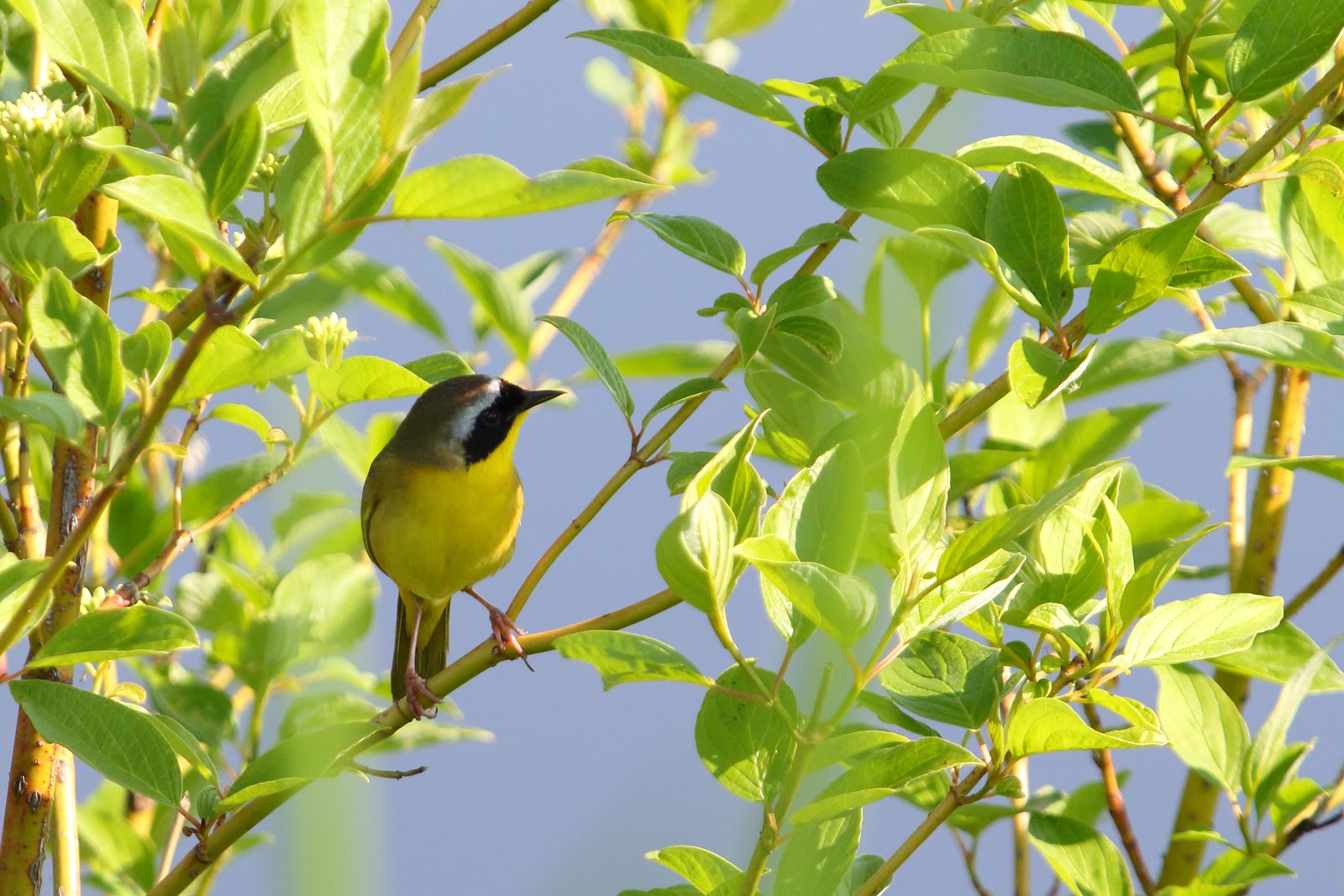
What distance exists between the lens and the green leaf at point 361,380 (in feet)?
2.95

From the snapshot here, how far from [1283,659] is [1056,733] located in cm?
37

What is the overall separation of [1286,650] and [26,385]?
43.6 inches

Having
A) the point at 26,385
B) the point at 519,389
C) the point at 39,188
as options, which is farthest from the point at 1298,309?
the point at 519,389

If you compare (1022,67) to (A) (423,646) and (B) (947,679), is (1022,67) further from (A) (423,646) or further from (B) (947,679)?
(A) (423,646)

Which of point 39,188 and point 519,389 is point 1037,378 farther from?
point 519,389

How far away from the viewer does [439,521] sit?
2.44 meters

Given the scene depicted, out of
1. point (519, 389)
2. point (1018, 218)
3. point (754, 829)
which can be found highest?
point (1018, 218)

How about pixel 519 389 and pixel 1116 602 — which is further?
pixel 519 389

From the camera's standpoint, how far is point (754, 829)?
715mm

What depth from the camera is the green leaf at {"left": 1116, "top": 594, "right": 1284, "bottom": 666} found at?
935 millimetres

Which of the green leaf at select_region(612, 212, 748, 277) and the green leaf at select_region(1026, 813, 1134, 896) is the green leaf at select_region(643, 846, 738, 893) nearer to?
the green leaf at select_region(1026, 813, 1134, 896)

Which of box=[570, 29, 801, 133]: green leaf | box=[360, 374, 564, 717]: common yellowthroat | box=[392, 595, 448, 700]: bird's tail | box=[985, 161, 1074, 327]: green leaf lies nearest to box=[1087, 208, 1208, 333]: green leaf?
box=[985, 161, 1074, 327]: green leaf

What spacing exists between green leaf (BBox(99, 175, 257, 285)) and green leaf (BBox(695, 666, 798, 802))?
43 cm

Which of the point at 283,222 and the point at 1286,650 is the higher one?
the point at 283,222
